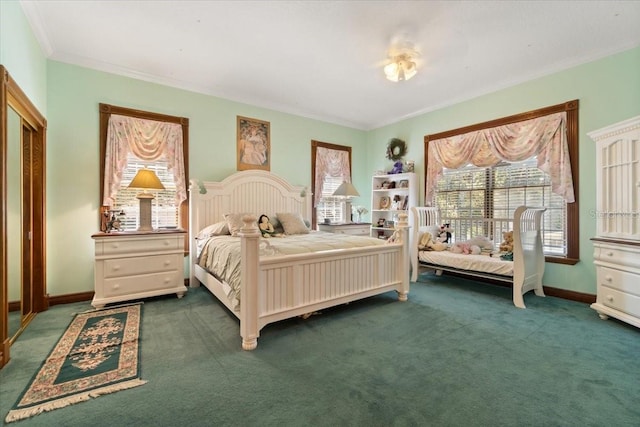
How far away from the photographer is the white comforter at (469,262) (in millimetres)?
3467

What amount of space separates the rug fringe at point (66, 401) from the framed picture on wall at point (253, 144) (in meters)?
3.29

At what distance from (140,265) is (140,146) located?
157cm

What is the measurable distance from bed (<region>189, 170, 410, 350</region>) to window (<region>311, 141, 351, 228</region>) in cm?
100

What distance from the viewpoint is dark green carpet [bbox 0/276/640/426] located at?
5.08 feet

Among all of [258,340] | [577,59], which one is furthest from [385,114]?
[258,340]

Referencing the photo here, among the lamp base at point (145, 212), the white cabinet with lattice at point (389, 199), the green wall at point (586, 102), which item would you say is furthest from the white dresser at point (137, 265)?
the green wall at point (586, 102)

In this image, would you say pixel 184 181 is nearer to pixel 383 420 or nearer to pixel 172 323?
pixel 172 323

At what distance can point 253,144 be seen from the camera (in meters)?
4.70

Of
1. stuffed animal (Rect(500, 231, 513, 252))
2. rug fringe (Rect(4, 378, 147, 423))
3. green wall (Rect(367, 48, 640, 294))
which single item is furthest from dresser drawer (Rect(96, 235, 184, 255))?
green wall (Rect(367, 48, 640, 294))

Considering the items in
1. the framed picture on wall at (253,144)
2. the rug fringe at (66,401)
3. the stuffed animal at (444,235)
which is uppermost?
the framed picture on wall at (253,144)

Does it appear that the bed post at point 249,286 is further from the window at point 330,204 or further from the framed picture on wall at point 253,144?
the window at point 330,204

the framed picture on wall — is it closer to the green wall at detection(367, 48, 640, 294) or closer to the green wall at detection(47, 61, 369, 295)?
the green wall at detection(47, 61, 369, 295)

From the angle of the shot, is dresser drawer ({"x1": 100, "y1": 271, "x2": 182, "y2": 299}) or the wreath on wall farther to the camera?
the wreath on wall

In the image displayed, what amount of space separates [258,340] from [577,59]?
4.70m
